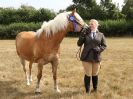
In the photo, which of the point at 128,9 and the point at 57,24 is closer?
the point at 57,24

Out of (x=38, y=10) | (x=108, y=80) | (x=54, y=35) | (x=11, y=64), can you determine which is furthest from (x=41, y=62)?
(x=38, y=10)

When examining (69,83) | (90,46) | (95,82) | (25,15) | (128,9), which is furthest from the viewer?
(128,9)

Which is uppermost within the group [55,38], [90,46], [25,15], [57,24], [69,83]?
[57,24]

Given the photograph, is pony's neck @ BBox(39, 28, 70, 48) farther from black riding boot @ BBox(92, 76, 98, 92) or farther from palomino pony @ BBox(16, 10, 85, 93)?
black riding boot @ BBox(92, 76, 98, 92)

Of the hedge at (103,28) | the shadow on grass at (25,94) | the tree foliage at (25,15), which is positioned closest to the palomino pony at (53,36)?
the shadow on grass at (25,94)

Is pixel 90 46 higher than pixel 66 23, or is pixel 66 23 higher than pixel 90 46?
pixel 66 23

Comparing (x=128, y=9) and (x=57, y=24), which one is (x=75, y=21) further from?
(x=128, y=9)

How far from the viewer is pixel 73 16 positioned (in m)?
8.67

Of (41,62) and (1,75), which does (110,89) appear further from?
(1,75)

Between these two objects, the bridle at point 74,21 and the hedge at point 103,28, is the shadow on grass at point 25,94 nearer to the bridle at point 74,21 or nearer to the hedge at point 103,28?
the bridle at point 74,21

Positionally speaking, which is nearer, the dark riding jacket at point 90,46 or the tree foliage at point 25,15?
the dark riding jacket at point 90,46

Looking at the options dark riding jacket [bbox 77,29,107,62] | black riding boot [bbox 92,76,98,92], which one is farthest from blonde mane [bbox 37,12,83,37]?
black riding boot [bbox 92,76,98,92]

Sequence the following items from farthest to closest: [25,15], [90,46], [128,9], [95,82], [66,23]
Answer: [128,9] < [25,15] < [95,82] < [66,23] < [90,46]

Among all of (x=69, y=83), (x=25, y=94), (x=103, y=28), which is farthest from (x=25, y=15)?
(x=25, y=94)
